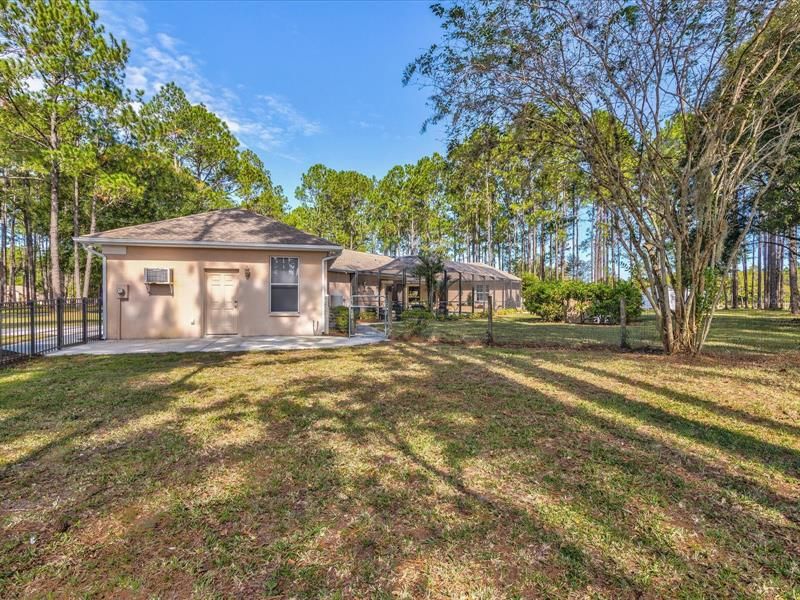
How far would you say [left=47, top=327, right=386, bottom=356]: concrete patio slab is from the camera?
779 centimetres

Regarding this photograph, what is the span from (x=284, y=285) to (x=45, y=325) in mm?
4973

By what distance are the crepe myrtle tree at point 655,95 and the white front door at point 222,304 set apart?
21.0ft

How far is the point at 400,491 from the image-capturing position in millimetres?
2490

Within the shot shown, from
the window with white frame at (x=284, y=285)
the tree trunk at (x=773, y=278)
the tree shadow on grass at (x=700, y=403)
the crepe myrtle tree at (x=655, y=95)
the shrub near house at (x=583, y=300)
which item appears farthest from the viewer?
the tree trunk at (x=773, y=278)

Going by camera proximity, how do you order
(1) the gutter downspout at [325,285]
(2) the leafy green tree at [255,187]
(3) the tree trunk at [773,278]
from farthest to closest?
(3) the tree trunk at [773,278] < (2) the leafy green tree at [255,187] < (1) the gutter downspout at [325,285]

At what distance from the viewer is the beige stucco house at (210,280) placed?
9.14 meters

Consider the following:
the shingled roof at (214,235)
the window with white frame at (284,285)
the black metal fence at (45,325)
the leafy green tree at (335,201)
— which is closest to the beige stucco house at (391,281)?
the window with white frame at (284,285)

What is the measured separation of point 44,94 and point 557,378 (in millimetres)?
18866

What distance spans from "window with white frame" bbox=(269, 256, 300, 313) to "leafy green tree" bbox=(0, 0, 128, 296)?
9.09 metres

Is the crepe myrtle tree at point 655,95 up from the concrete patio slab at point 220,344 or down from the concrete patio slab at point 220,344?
up

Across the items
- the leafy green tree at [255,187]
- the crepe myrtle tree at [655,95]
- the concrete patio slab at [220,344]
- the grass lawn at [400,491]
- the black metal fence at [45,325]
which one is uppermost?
the leafy green tree at [255,187]

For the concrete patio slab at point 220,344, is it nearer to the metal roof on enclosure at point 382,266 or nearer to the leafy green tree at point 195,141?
the metal roof on enclosure at point 382,266

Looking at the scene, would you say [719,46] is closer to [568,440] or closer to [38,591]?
[568,440]

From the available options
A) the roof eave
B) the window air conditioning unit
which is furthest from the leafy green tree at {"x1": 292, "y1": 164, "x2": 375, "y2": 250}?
the window air conditioning unit
